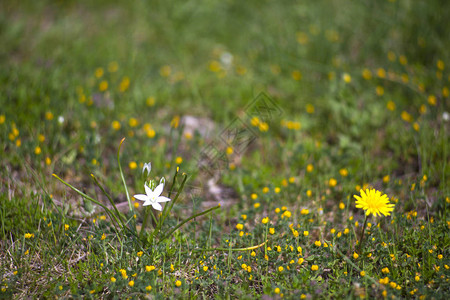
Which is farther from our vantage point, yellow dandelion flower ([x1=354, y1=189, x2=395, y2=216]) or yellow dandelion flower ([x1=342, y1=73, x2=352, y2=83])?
yellow dandelion flower ([x1=342, y1=73, x2=352, y2=83])

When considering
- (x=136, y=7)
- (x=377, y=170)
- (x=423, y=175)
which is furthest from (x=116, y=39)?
(x=423, y=175)

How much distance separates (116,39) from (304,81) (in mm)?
2279

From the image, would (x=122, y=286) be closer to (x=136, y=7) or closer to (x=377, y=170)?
(x=377, y=170)

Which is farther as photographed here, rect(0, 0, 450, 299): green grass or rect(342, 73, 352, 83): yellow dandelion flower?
rect(342, 73, 352, 83): yellow dandelion flower

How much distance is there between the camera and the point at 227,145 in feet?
10.4

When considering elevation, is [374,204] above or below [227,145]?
below

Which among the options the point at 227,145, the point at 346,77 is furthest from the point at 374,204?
the point at 346,77

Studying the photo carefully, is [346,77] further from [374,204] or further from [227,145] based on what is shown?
[374,204]

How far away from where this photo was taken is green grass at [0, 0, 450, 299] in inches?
82.0

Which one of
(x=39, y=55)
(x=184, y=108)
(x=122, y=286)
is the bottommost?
(x=122, y=286)

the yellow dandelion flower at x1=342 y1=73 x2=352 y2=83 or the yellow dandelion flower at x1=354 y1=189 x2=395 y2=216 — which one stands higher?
the yellow dandelion flower at x1=342 y1=73 x2=352 y2=83

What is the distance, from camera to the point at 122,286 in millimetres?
1947

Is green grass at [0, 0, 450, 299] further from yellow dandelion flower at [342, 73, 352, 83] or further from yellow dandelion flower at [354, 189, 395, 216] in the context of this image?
yellow dandelion flower at [354, 189, 395, 216]

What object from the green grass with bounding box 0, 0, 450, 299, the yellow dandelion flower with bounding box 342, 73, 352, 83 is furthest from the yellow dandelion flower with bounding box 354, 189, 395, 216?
the yellow dandelion flower with bounding box 342, 73, 352, 83
